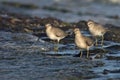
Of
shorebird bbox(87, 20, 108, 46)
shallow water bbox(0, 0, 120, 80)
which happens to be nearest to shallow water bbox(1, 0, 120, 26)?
shorebird bbox(87, 20, 108, 46)

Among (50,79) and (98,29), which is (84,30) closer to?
(98,29)

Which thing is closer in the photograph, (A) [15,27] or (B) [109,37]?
(B) [109,37]

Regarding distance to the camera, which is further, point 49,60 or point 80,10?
point 80,10

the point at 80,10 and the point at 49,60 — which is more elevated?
the point at 80,10

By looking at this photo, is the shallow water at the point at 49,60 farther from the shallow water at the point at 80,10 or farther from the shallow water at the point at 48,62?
the shallow water at the point at 80,10

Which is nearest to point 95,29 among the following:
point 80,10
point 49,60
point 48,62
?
point 49,60

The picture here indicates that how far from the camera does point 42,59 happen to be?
49.6 ft

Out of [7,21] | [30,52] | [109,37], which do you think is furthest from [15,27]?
[30,52]

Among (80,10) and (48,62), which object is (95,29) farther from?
(80,10)

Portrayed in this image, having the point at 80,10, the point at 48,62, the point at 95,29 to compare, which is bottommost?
the point at 48,62

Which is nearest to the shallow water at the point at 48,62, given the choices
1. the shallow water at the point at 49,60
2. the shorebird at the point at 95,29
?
the shallow water at the point at 49,60

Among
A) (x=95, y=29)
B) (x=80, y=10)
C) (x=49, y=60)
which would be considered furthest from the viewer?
(x=80, y=10)

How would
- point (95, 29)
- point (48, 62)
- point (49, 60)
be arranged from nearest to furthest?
point (48, 62) → point (49, 60) → point (95, 29)

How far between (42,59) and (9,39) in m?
3.93
